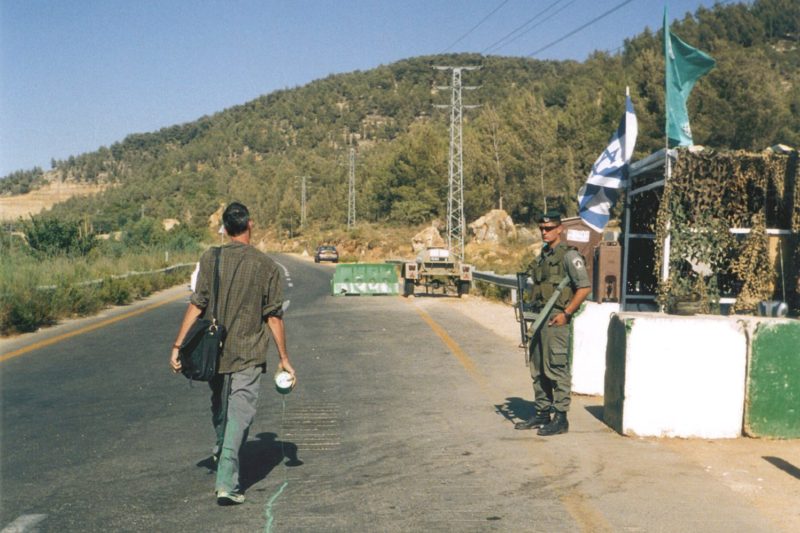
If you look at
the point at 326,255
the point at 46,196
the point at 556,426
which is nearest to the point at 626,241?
the point at 556,426

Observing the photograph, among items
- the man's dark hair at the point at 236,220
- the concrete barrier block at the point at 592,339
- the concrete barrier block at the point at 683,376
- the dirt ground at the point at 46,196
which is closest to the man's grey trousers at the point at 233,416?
the man's dark hair at the point at 236,220

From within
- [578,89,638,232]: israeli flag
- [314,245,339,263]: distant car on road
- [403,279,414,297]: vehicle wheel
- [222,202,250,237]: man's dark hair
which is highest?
[578,89,638,232]: israeli flag

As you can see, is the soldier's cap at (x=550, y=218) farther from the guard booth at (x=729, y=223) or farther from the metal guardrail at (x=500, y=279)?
the metal guardrail at (x=500, y=279)

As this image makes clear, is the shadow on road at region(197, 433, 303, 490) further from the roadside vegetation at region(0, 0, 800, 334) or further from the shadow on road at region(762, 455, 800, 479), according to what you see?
the roadside vegetation at region(0, 0, 800, 334)

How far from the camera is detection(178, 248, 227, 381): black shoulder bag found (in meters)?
5.30

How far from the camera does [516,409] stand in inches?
345

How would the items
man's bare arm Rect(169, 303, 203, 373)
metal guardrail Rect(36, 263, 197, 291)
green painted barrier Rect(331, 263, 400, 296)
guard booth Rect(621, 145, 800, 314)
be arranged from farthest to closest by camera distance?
green painted barrier Rect(331, 263, 400, 296) → metal guardrail Rect(36, 263, 197, 291) → guard booth Rect(621, 145, 800, 314) → man's bare arm Rect(169, 303, 203, 373)

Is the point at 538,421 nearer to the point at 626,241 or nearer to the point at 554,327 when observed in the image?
the point at 554,327

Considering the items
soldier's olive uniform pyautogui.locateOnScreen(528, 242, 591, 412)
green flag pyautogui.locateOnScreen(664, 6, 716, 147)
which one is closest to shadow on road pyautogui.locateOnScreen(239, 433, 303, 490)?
soldier's olive uniform pyautogui.locateOnScreen(528, 242, 591, 412)

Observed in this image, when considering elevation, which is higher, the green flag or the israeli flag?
the green flag

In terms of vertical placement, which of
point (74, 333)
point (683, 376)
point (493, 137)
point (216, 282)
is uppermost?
point (493, 137)

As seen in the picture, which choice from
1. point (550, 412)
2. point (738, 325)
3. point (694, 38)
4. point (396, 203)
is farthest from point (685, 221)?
point (694, 38)

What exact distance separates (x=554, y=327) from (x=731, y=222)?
475cm

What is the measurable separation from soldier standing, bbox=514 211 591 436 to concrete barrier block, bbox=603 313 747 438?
0.55 metres
